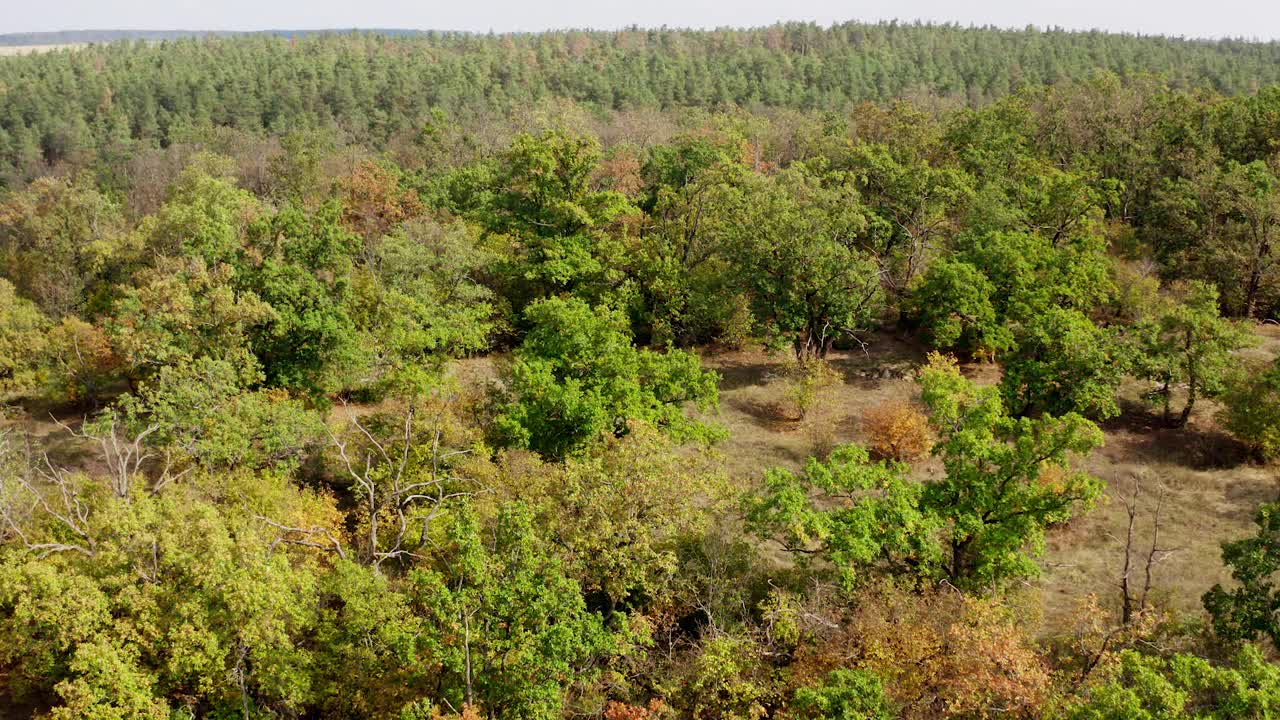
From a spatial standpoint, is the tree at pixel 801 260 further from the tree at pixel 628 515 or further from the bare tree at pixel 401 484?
the bare tree at pixel 401 484

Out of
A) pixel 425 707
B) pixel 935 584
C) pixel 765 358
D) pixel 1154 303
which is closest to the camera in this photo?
pixel 425 707

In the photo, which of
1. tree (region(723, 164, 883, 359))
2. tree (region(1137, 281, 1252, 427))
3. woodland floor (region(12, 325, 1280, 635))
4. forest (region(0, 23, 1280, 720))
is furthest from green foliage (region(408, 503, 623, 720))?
tree (region(1137, 281, 1252, 427))

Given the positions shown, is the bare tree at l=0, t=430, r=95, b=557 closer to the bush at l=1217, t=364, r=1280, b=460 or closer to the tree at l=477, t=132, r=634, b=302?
the tree at l=477, t=132, r=634, b=302

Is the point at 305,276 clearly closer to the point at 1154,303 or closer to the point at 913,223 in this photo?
the point at 913,223

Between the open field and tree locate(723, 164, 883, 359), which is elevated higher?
tree locate(723, 164, 883, 359)

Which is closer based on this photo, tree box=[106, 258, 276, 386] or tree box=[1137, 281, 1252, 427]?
tree box=[106, 258, 276, 386]

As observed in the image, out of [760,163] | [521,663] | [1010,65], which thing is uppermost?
[1010,65]

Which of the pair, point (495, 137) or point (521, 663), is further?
point (495, 137)

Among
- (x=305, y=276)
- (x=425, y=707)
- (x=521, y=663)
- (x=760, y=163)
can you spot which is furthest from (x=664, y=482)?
(x=760, y=163)
